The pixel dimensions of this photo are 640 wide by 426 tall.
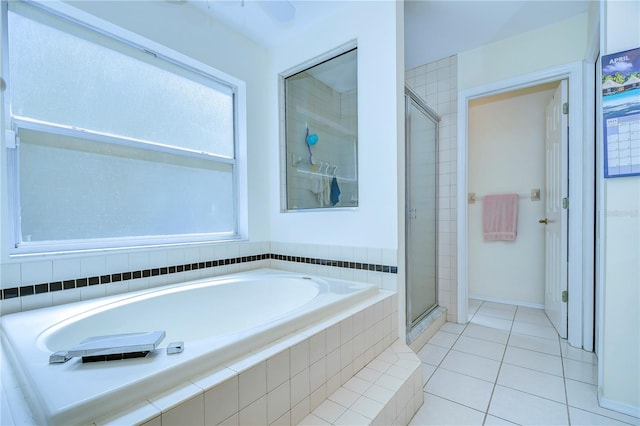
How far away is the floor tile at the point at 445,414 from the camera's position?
1.32 metres

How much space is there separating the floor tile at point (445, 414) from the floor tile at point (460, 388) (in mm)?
49

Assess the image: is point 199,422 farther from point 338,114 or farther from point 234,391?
point 338,114

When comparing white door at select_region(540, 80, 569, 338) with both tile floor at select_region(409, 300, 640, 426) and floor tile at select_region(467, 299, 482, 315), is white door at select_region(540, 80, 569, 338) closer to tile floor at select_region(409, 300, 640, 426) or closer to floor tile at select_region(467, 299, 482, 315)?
tile floor at select_region(409, 300, 640, 426)

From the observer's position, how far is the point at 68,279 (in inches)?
54.9

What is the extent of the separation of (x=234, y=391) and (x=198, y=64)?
2.03m

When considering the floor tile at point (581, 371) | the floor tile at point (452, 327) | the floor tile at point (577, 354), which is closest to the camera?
the floor tile at point (581, 371)

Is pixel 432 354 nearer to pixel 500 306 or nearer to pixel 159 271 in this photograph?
pixel 500 306

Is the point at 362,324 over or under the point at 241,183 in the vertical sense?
under

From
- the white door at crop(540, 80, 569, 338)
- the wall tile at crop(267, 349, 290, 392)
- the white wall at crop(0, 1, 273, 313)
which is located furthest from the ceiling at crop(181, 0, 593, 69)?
the wall tile at crop(267, 349, 290, 392)

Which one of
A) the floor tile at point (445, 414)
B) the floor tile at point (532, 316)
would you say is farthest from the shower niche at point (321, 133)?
the floor tile at point (532, 316)

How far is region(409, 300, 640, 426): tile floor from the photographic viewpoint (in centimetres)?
135

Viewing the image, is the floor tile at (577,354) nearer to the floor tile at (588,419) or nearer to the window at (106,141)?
the floor tile at (588,419)

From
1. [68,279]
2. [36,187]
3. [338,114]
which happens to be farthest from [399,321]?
[36,187]

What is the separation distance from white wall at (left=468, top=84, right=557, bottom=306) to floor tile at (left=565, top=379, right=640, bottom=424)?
5.02 ft
